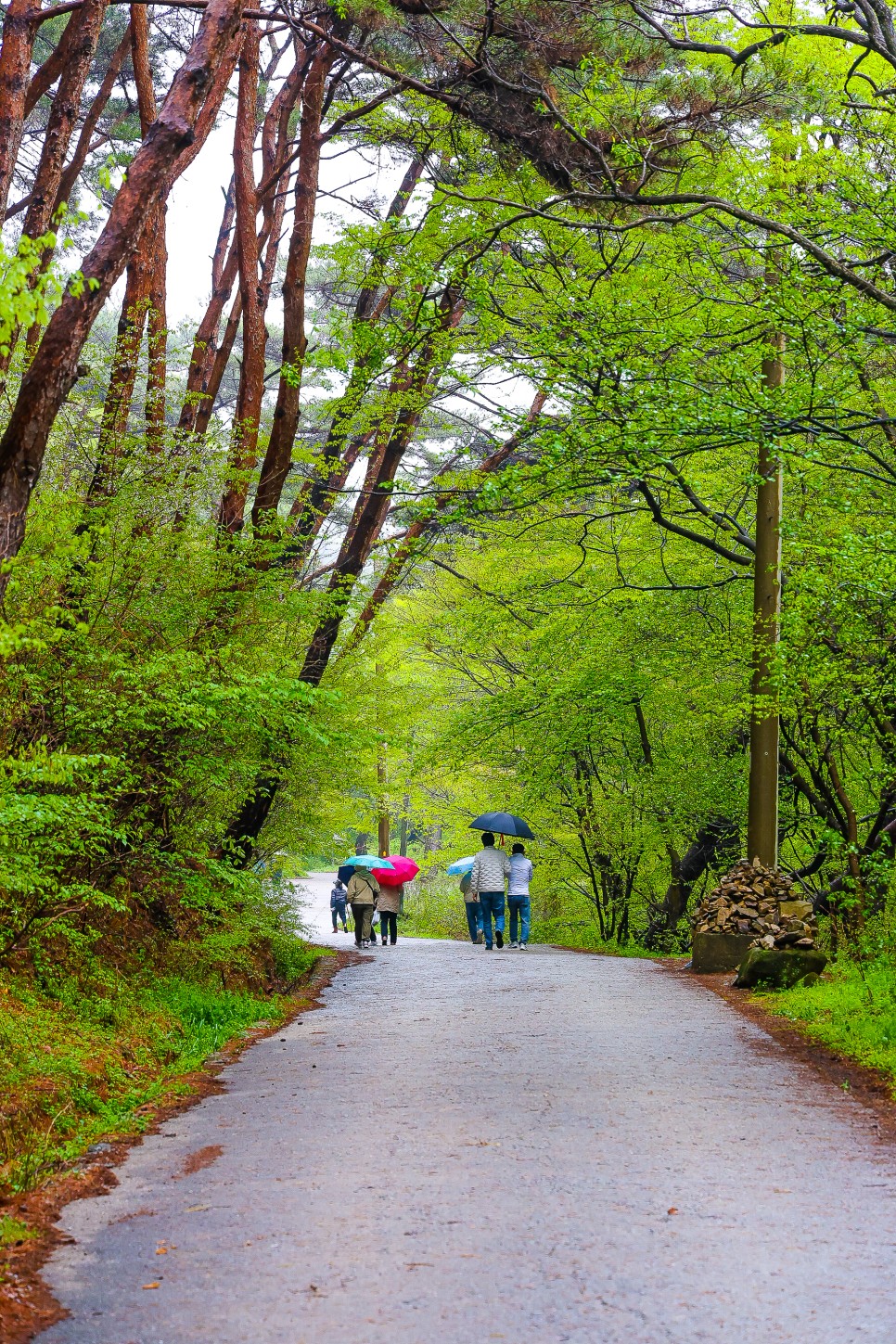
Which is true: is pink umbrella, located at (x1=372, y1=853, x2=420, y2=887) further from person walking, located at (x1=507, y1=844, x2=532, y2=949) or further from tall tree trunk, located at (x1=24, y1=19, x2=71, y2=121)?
tall tree trunk, located at (x1=24, y1=19, x2=71, y2=121)

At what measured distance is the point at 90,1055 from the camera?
729 centimetres

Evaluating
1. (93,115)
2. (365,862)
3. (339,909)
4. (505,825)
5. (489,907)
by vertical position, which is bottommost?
(339,909)

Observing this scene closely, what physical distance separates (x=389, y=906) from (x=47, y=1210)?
18.0 metres

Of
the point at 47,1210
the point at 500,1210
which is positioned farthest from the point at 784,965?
the point at 47,1210

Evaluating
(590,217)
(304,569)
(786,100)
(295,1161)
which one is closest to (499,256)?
(590,217)

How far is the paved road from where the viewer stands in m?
3.72

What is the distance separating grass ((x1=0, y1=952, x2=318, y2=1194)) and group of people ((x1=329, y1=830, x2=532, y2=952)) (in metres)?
8.93

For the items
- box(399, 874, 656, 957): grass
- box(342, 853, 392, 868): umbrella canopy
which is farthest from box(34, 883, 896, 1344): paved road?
box(399, 874, 656, 957): grass

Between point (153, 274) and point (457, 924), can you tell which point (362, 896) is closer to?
point (153, 274)

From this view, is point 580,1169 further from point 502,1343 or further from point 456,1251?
point 502,1343

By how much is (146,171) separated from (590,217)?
7.15 meters

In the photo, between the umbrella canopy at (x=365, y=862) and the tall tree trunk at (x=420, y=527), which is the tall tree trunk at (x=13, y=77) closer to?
the tall tree trunk at (x=420, y=527)

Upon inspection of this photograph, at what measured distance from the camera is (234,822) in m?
13.9

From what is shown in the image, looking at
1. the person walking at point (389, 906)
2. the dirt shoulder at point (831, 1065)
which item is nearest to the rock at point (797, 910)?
the dirt shoulder at point (831, 1065)
